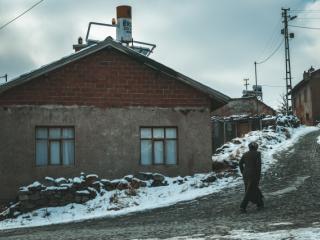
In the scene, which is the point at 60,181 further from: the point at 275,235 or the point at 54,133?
the point at 275,235

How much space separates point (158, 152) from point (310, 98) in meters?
34.1

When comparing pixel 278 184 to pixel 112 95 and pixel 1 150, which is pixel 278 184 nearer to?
pixel 112 95

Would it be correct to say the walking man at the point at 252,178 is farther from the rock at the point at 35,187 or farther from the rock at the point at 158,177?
the rock at the point at 35,187

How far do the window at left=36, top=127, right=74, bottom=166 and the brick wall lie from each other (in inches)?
44.6

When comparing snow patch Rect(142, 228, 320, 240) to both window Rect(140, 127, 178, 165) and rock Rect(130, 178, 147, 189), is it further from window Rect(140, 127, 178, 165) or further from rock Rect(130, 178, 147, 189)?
window Rect(140, 127, 178, 165)

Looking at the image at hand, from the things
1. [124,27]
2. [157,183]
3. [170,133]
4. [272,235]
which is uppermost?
[124,27]

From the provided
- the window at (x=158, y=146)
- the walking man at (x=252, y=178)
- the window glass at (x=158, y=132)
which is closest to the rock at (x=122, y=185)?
the window at (x=158, y=146)

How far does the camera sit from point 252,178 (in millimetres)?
13828

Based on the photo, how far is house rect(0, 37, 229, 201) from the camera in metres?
21.1

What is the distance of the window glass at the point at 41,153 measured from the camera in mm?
21312

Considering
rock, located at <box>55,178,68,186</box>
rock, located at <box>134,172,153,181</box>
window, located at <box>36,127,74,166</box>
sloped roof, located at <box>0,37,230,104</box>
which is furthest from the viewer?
rock, located at <box>134,172,153,181</box>

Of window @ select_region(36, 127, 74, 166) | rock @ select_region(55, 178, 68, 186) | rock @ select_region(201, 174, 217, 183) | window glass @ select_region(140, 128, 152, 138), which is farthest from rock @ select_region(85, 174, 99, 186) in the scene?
rock @ select_region(201, 174, 217, 183)

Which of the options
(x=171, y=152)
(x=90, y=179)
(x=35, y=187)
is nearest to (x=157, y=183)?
(x=171, y=152)

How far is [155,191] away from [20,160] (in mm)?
5286
